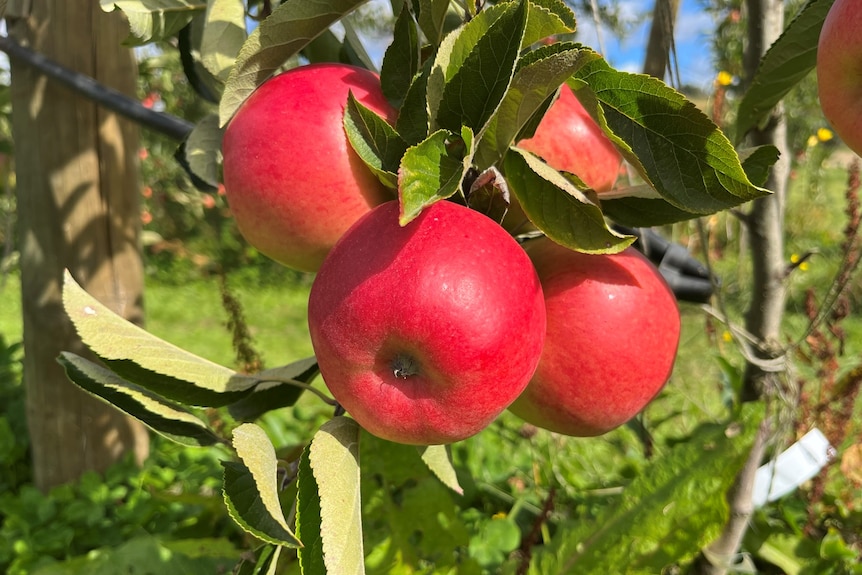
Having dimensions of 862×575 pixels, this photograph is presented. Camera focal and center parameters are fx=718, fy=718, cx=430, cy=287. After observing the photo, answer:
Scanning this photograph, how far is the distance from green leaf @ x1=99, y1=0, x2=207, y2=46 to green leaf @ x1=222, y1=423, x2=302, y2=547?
1.43ft

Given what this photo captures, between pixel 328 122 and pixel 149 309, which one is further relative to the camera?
pixel 149 309

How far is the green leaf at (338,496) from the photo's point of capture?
1.62 ft

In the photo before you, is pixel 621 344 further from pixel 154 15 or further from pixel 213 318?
pixel 213 318

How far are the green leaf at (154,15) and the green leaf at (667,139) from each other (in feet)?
1.49

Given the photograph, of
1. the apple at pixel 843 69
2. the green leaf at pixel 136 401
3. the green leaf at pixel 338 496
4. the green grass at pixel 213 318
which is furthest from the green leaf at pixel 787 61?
the green grass at pixel 213 318

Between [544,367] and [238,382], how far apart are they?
0.27 metres

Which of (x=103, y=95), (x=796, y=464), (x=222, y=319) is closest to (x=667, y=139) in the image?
(x=796, y=464)

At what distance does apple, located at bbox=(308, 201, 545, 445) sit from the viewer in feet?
1.51

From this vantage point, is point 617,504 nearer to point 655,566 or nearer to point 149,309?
point 655,566

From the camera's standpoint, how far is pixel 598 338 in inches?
21.8

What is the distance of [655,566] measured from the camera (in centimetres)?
85

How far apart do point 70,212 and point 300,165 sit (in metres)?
0.88

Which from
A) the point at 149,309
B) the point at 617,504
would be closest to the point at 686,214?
the point at 617,504

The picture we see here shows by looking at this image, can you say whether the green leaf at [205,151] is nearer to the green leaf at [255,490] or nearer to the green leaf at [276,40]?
the green leaf at [276,40]
